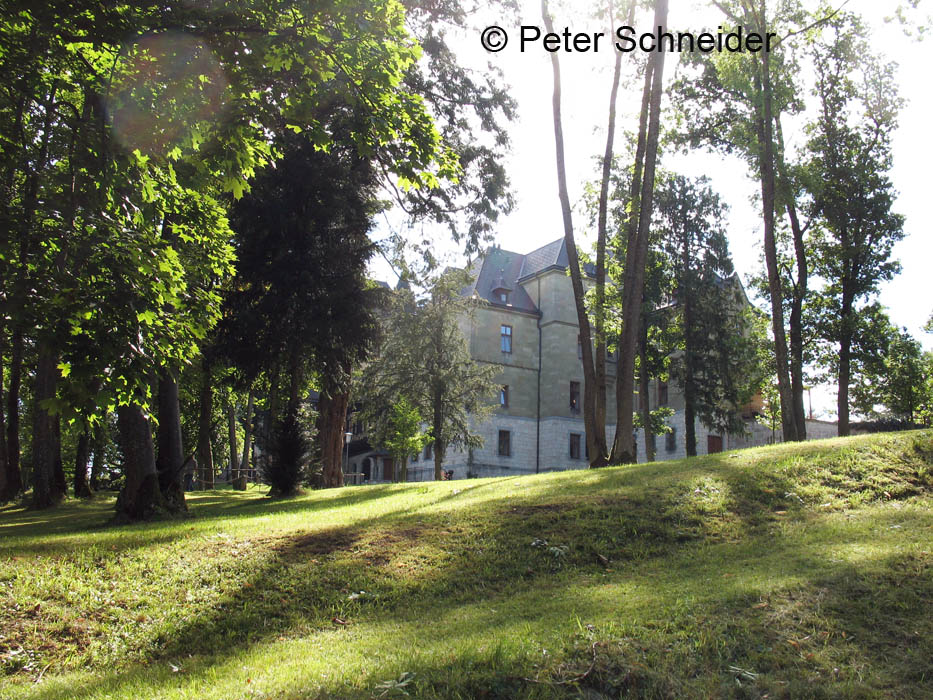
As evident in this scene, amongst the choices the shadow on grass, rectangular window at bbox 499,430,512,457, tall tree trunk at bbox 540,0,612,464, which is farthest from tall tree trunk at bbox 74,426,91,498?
rectangular window at bbox 499,430,512,457

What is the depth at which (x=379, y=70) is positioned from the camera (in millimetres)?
7984

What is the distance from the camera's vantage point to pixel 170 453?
15.1 meters

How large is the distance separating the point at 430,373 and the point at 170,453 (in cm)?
1968

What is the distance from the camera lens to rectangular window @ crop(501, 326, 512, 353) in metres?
54.5

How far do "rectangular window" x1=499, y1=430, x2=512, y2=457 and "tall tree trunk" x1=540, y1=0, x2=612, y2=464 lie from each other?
3223 centimetres

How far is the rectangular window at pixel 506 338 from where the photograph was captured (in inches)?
2147

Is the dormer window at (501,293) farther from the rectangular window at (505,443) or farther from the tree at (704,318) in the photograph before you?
the tree at (704,318)

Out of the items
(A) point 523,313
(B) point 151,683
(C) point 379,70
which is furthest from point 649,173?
(A) point 523,313

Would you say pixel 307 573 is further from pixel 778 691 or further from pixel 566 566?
pixel 778 691

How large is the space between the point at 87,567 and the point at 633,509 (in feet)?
23.3

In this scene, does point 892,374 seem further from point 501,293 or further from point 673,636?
point 673,636

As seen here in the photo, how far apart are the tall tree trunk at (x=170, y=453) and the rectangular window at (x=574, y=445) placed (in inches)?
1615

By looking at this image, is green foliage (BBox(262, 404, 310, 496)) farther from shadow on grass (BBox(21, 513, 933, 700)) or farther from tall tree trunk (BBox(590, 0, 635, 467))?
shadow on grass (BBox(21, 513, 933, 700))

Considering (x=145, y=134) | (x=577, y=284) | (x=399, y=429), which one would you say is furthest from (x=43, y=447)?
(x=399, y=429)
